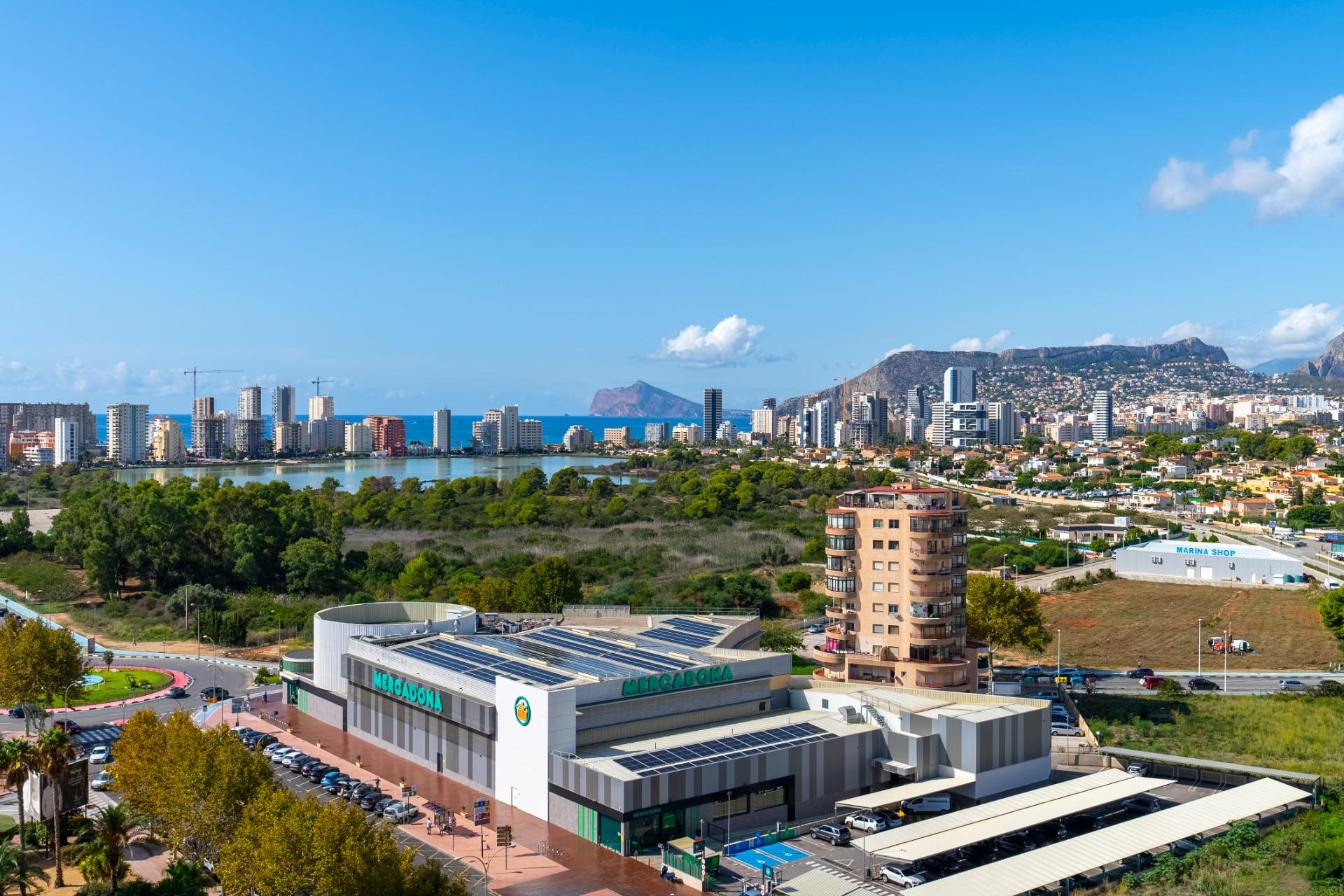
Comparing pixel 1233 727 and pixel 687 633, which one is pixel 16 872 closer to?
pixel 687 633

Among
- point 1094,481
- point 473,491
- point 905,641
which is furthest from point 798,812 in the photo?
point 1094,481

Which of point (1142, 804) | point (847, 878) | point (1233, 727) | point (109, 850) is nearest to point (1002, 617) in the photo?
point (1233, 727)

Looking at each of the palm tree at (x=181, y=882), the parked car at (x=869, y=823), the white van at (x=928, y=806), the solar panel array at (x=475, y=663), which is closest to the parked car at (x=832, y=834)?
the parked car at (x=869, y=823)

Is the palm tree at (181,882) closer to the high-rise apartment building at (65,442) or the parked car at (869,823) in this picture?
the parked car at (869,823)

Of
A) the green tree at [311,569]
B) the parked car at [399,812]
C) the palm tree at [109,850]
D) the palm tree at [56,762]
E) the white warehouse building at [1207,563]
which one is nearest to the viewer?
the palm tree at [109,850]

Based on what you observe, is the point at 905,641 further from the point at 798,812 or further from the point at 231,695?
the point at 231,695

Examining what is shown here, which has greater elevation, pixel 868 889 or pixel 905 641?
pixel 905 641
